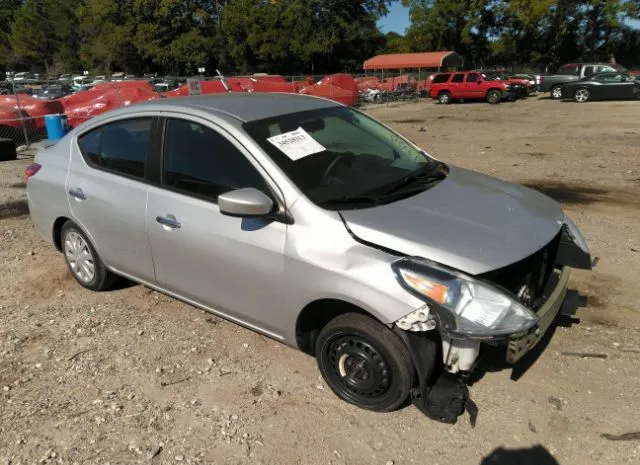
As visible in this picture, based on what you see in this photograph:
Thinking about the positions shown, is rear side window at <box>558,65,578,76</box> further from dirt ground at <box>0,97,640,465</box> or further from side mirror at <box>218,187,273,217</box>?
side mirror at <box>218,187,273,217</box>

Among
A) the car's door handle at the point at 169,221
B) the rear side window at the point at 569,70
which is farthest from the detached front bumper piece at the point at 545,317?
the rear side window at the point at 569,70

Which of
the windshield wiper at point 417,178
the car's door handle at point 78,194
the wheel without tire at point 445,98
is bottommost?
the wheel without tire at point 445,98

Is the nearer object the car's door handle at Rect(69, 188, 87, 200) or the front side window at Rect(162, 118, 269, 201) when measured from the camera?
the front side window at Rect(162, 118, 269, 201)

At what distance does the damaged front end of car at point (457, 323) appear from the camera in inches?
99.6

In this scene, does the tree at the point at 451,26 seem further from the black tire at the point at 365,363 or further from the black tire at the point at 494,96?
the black tire at the point at 365,363

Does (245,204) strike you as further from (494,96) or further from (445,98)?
(445,98)

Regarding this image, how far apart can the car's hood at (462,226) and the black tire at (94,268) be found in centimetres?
240

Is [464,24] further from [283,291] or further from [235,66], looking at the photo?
[283,291]

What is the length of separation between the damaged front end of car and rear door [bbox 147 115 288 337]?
2.68 ft

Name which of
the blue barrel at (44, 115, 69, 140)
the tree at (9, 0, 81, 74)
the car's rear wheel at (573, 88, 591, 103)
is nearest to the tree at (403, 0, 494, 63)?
the car's rear wheel at (573, 88, 591, 103)

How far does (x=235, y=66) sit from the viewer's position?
6738 cm

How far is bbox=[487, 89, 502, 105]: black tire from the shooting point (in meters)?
28.2

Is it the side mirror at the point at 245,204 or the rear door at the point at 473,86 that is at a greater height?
the side mirror at the point at 245,204

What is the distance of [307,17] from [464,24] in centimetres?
1700
